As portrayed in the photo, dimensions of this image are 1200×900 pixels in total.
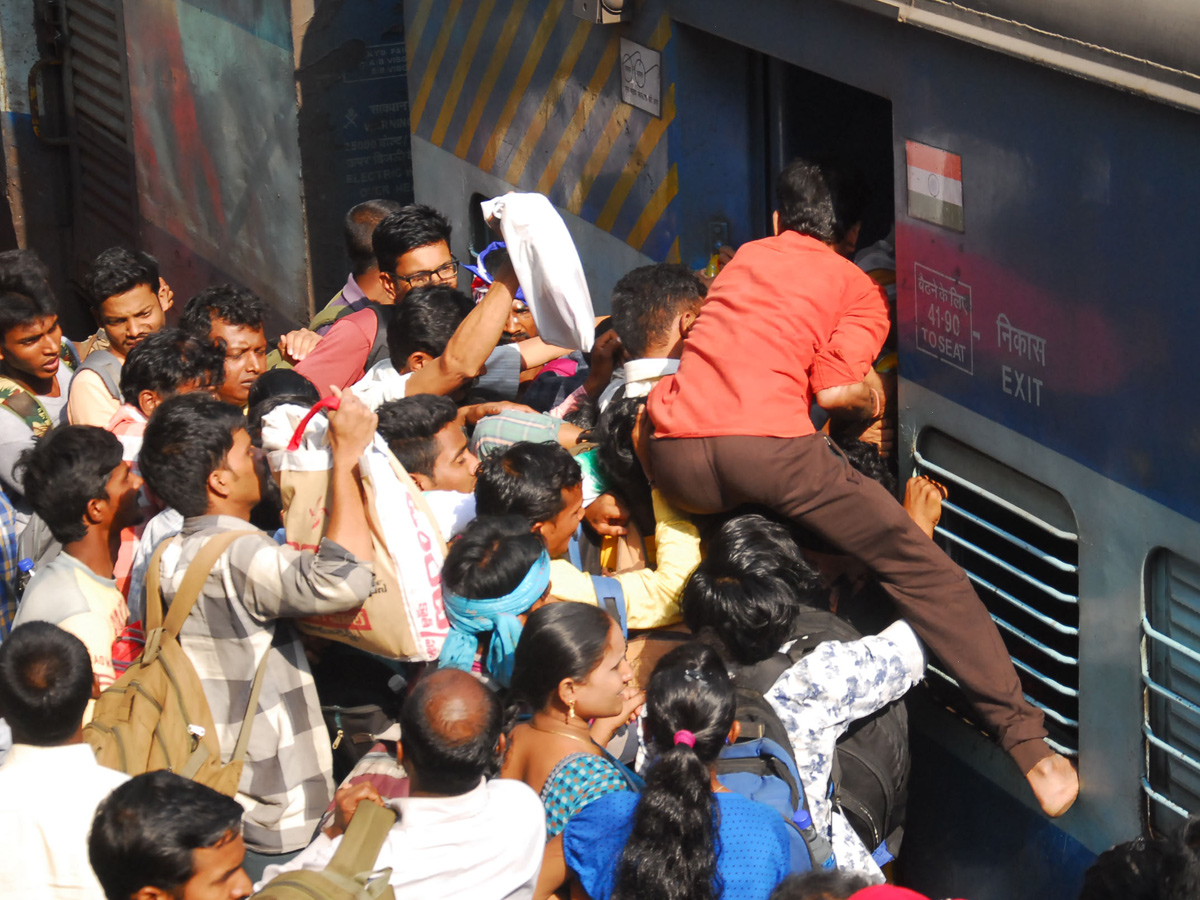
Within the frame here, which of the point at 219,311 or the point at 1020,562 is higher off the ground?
the point at 219,311

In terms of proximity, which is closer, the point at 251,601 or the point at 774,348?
the point at 251,601

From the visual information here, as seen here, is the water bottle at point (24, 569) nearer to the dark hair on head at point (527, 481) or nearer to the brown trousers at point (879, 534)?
the dark hair on head at point (527, 481)

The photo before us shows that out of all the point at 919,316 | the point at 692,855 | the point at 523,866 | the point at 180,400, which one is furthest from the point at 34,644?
the point at 919,316

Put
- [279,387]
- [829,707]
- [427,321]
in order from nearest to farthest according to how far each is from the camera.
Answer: [829,707] → [279,387] → [427,321]

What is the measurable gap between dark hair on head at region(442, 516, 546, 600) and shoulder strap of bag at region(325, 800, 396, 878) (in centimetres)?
57

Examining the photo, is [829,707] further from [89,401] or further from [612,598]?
[89,401]

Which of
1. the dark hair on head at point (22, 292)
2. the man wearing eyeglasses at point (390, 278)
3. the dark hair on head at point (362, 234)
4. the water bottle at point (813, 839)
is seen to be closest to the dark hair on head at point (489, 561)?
the water bottle at point (813, 839)

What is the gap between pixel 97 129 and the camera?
9.26 m

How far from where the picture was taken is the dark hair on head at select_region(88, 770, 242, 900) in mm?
2209

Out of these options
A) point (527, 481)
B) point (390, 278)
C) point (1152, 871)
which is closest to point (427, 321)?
point (390, 278)

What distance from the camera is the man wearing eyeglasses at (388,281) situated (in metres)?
4.29

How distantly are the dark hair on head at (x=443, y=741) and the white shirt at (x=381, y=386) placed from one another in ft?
4.48

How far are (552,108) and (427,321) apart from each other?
125 centimetres

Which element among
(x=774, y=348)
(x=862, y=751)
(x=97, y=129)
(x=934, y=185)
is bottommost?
(x=97, y=129)
